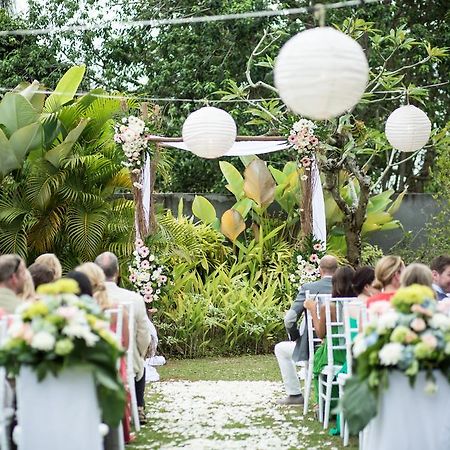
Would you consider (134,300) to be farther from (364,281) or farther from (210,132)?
(210,132)

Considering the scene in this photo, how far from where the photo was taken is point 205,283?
14.4 meters

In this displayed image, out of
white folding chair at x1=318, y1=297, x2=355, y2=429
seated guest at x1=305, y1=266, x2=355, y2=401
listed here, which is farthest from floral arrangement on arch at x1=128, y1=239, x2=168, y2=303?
white folding chair at x1=318, y1=297, x2=355, y2=429

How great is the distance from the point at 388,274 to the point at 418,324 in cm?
177

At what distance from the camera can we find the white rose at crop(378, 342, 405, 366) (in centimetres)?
500

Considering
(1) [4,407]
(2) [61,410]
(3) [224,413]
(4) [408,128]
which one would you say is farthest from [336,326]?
(4) [408,128]

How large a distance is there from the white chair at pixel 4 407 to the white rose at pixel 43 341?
0.41 m

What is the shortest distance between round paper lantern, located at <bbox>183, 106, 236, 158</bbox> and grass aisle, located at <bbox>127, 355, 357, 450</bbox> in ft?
8.25

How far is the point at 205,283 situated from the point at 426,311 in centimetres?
943

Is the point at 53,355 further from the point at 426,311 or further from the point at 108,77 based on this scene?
the point at 108,77

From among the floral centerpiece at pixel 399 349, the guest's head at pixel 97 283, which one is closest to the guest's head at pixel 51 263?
the guest's head at pixel 97 283

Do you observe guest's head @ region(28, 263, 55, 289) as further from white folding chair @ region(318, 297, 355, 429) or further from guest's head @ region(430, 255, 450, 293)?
guest's head @ region(430, 255, 450, 293)

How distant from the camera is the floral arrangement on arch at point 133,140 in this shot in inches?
460

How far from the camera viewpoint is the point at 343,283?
769 cm

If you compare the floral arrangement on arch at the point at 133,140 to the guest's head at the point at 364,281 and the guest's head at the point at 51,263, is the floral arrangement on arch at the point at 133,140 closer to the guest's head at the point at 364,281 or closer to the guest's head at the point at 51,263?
the guest's head at the point at 51,263
